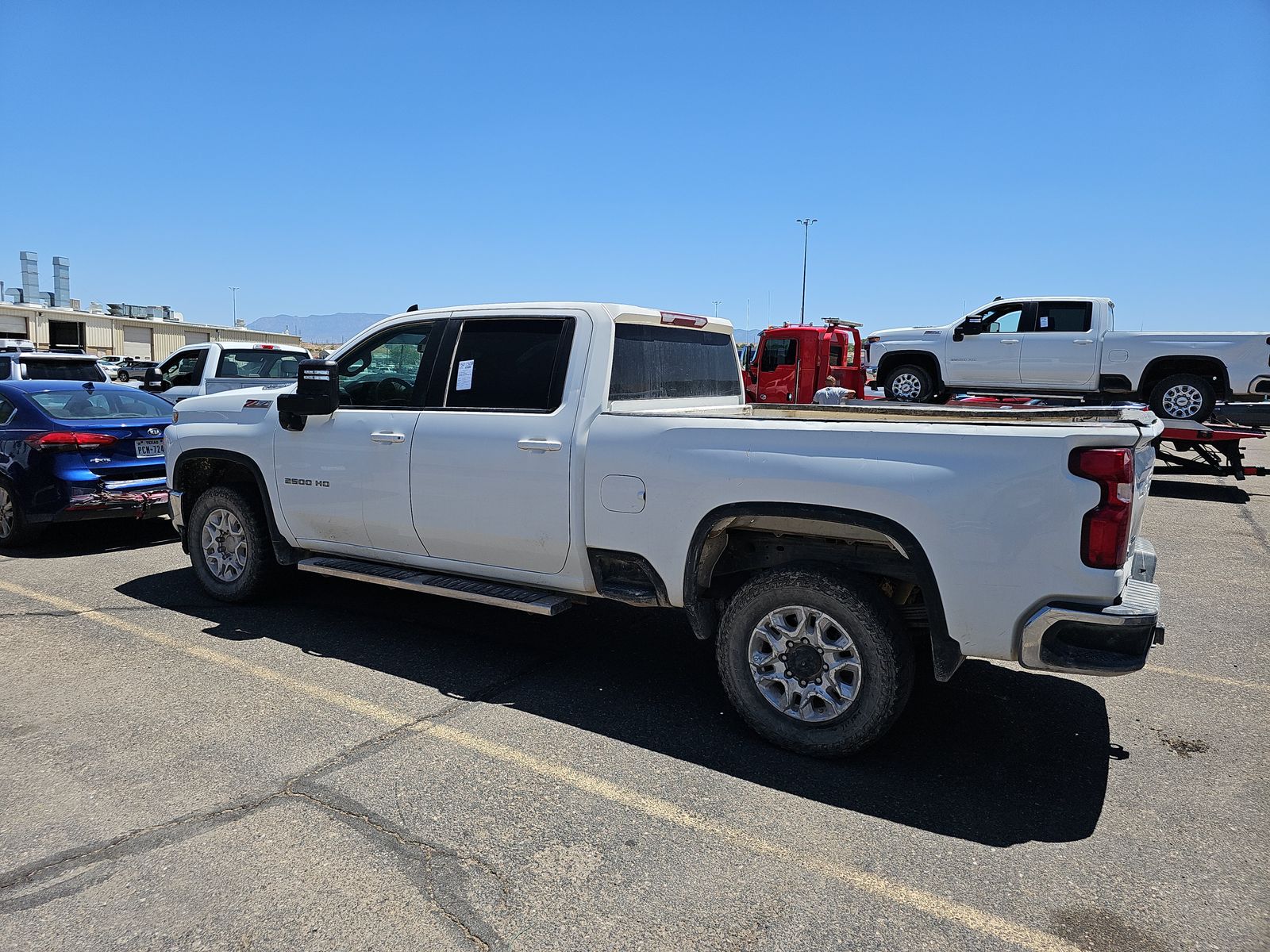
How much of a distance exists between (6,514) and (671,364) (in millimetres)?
6566

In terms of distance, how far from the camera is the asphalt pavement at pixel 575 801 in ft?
9.16

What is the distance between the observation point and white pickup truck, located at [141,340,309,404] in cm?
1223

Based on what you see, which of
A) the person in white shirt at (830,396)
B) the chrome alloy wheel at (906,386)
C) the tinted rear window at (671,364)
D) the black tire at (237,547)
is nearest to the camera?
the tinted rear window at (671,364)

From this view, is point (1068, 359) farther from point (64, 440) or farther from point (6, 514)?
point (6, 514)

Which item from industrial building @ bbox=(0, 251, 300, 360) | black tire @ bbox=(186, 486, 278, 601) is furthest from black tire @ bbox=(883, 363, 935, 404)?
industrial building @ bbox=(0, 251, 300, 360)

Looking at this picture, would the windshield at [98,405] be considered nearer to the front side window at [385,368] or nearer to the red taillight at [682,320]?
the front side window at [385,368]

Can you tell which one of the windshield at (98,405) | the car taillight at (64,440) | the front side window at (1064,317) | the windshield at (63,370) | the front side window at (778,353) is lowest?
the car taillight at (64,440)

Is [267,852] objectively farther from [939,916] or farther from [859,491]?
[859,491]

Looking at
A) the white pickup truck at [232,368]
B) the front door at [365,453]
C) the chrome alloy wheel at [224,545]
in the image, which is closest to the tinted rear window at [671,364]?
the front door at [365,453]

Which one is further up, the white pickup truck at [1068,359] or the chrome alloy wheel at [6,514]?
the white pickup truck at [1068,359]

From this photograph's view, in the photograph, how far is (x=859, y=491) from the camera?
366 centimetres

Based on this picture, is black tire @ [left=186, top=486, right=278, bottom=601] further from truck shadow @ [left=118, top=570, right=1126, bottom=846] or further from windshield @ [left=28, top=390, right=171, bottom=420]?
windshield @ [left=28, top=390, right=171, bottom=420]

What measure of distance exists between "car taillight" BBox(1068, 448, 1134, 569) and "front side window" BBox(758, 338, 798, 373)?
14.9m

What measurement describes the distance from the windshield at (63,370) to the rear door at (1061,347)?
14.4 m
